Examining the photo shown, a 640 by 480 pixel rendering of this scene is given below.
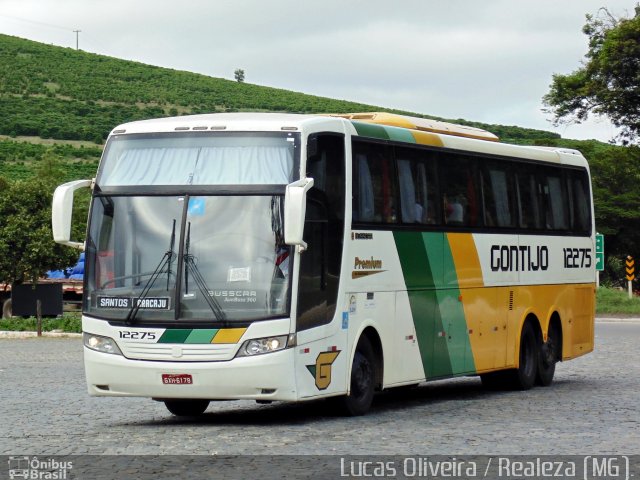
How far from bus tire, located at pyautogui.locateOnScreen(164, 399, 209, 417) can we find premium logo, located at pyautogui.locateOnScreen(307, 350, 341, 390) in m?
1.64

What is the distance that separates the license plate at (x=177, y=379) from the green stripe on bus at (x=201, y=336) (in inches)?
13.6

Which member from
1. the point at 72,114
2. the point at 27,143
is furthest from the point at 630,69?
the point at 72,114

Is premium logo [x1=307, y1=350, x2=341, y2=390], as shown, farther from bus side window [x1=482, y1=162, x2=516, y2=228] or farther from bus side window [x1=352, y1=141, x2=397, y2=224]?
bus side window [x1=482, y1=162, x2=516, y2=228]

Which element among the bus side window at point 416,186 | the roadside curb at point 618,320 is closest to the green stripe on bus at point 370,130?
the bus side window at point 416,186

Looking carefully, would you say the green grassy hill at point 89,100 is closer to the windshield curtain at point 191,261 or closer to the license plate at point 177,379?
the windshield curtain at point 191,261

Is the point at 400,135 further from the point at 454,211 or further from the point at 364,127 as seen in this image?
the point at 454,211

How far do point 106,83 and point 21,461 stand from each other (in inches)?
5093

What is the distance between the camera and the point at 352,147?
15.5m

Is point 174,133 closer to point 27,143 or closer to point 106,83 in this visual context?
point 27,143

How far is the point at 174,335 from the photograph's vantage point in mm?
13992

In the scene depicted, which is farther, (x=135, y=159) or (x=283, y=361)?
(x=135, y=159)

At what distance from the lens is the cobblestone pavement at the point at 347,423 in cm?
1195

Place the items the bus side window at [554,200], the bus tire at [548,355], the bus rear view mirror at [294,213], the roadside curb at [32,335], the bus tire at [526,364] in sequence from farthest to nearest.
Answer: the roadside curb at [32,335]
the bus side window at [554,200]
the bus tire at [548,355]
the bus tire at [526,364]
the bus rear view mirror at [294,213]

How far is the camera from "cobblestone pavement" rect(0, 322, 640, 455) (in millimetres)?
11953
